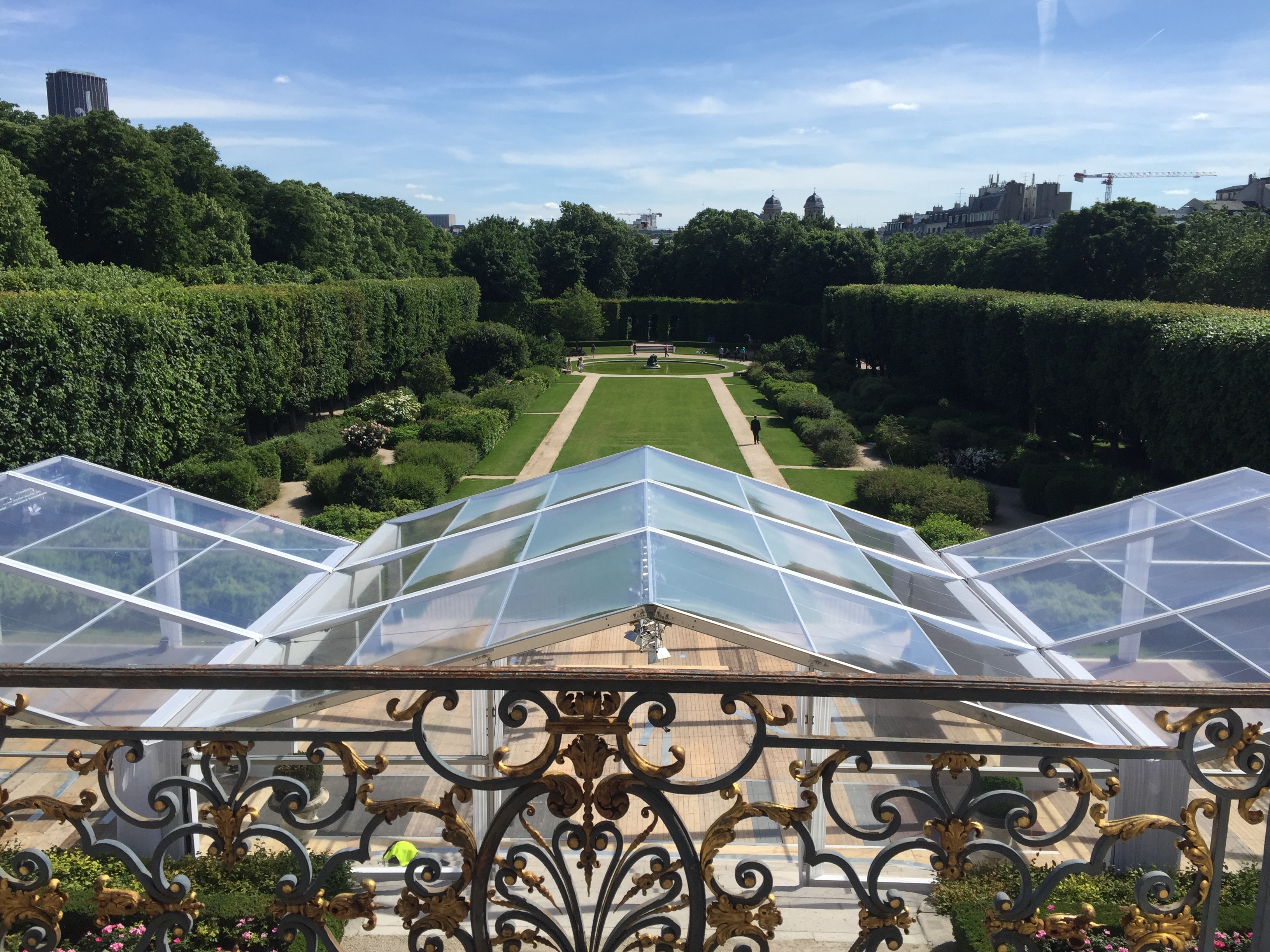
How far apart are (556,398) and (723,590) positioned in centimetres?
3925

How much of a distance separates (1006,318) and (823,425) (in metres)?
7.44

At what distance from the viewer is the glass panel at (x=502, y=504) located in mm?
10844

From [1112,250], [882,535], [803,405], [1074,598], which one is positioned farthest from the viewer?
[1112,250]

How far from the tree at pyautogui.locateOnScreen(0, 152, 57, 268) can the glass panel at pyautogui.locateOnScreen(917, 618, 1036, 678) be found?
124 feet

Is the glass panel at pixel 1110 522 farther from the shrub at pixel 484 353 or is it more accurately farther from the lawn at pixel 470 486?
the shrub at pixel 484 353

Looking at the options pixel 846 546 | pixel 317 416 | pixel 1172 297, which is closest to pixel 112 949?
pixel 846 546

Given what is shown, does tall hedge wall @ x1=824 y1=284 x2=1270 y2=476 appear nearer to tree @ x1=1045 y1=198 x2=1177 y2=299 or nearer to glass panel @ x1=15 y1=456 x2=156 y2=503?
tree @ x1=1045 y1=198 x2=1177 y2=299

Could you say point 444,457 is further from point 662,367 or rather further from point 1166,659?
point 662,367

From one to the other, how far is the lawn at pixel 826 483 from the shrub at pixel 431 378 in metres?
19.6

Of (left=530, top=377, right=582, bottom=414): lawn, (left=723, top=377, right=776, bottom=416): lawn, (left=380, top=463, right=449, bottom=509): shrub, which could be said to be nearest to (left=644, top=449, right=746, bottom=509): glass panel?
(left=380, top=463, right=449, bottom=509): shrub

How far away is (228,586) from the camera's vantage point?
31.4 ft

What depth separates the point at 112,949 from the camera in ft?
14.4

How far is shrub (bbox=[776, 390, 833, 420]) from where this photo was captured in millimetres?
38312

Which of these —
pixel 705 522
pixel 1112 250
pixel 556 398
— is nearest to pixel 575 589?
pixel 705 522
